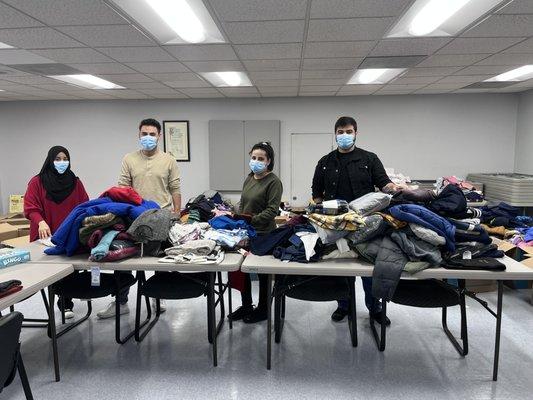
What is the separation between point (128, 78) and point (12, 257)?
2909 millimetres

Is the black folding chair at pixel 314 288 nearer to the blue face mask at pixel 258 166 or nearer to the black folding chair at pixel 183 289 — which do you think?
the black folding chair at pixel 183 289

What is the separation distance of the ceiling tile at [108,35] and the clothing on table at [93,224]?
4.97 feet

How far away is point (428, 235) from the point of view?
1943 mm

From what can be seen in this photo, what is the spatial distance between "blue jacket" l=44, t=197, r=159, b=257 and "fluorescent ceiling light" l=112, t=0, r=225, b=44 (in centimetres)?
134

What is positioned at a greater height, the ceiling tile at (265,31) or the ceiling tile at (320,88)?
the ceiling tile at (320,88)

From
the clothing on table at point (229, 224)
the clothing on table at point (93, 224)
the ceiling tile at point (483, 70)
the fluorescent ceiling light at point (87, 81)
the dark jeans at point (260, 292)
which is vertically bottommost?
the dark jeans at point (260, 292)

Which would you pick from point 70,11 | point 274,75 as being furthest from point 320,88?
point 70,11

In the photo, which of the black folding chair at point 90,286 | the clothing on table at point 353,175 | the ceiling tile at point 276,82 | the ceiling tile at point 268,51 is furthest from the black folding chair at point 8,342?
the ceiling tile at point 276,82

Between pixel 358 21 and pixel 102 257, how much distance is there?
7.84 feet

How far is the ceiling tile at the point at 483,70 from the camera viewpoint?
156 inches

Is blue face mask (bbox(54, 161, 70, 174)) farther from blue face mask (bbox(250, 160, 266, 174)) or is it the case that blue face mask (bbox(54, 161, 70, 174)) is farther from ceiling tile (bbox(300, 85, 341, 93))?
ceiling tile (bbox(300, 85, 341, 93))

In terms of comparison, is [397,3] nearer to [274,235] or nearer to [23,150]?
[274,235]

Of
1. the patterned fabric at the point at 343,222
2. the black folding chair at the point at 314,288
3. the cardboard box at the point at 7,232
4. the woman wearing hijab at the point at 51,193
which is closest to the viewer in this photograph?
the patterned fabric at the point at 343,222

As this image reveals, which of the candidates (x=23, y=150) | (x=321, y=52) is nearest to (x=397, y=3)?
(x=321, y=52)
